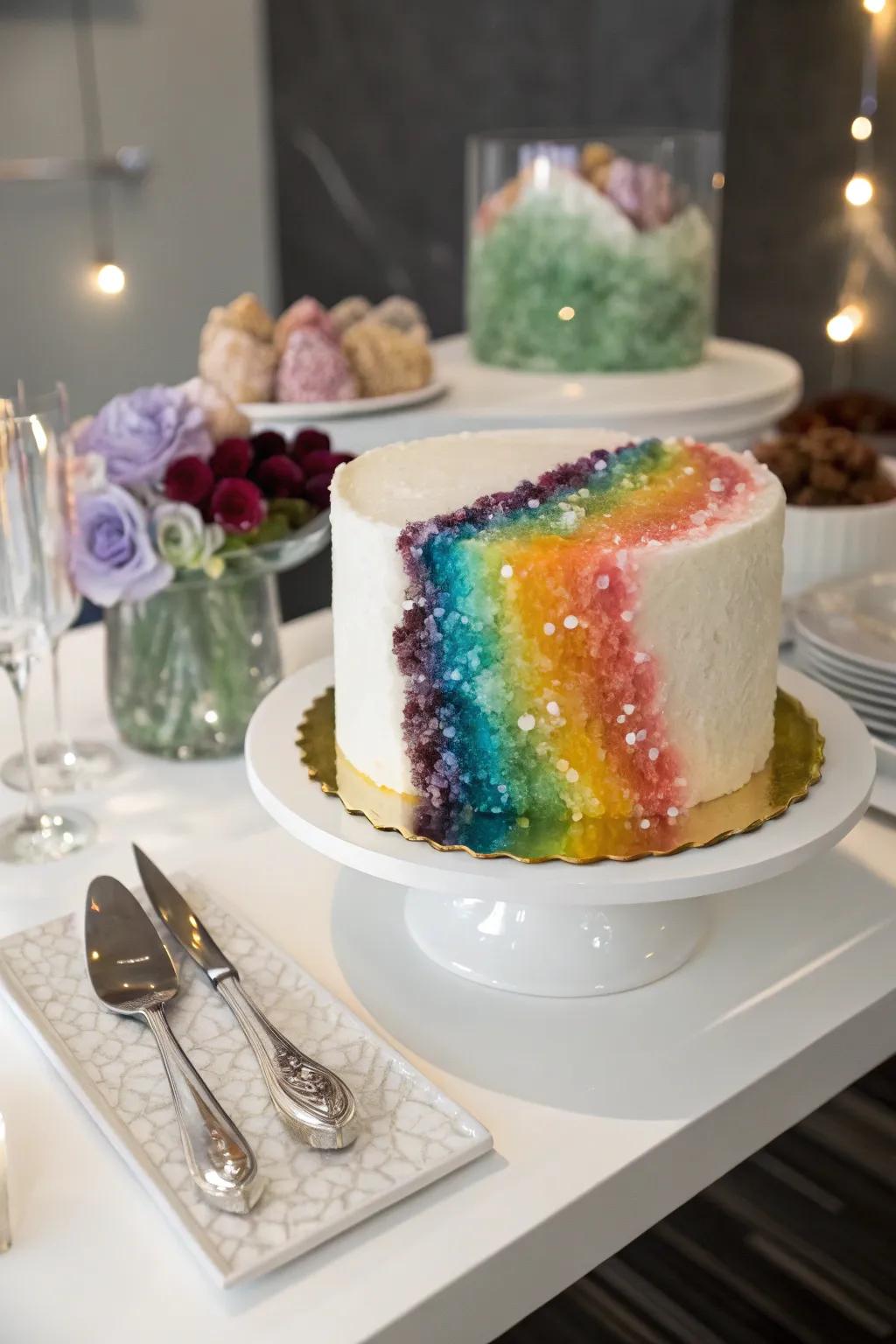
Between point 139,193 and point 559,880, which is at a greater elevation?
Answer: point 139,193

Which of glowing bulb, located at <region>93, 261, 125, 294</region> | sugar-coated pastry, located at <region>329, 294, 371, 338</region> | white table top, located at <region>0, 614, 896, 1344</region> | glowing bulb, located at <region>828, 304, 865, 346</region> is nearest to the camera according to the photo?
white table top, located at <region>0, 614, 896, 1344</region>

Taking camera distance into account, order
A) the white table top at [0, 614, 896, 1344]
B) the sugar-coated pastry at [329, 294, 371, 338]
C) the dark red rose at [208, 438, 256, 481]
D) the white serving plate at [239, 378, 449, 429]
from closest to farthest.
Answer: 1. the white table top at [0, 614, 896, 1344]
2. the dark red rose at [208, 438, 256, 481]
3. the white serving plate at [239, 378, 449, 429]
4. the sugar-coated pastry at [329, 294, 371, 338]

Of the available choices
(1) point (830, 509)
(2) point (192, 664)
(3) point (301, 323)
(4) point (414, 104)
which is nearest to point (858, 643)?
(1) point (830, 509)

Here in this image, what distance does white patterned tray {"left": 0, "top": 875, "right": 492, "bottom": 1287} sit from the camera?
599mm

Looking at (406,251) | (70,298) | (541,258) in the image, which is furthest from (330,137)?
(541,258)

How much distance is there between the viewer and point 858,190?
8.64 ft

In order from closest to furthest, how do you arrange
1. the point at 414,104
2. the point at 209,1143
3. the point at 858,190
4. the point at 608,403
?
the point at 209,1143 < the point at 608,403 < the point at 858,190 < the point at 414,104

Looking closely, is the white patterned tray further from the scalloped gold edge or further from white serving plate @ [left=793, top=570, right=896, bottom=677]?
white serving plate @ [left=793, top=570, right=896, bottom=677]

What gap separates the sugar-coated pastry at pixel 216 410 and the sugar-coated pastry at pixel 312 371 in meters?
0.46

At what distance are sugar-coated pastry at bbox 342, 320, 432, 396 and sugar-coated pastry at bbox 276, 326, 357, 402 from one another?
0.08 feet

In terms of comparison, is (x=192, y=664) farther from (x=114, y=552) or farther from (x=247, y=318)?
(x=247, y=318)

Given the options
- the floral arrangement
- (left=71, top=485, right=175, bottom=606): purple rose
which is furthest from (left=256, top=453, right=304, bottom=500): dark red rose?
(left=71, top=485, right=175, bottom=606): purple rose

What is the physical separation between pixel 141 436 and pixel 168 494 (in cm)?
5

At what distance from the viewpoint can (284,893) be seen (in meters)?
0.89
